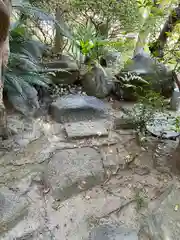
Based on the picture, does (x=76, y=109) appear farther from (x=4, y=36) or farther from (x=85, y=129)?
(x=4, y=36)

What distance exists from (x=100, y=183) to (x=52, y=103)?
0.97m

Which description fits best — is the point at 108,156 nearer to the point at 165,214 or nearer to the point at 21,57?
the point at 165,214

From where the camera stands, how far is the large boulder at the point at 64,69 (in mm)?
2625

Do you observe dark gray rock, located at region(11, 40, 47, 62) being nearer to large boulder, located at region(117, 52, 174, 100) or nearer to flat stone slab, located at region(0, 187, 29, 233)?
large boulder, located at region(117, 52, 174, 100)

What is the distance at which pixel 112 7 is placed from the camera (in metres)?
2.43

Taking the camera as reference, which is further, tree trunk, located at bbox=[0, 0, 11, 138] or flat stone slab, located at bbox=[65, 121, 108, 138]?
flat stone slab, located at bbox=[65, 121, 108, 138]

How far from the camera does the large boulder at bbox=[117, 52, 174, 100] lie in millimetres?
2656

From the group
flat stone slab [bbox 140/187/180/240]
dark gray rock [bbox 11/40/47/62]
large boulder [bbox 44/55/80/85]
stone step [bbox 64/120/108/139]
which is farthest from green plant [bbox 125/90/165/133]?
dark gray rock [bbox 11/40/47/62]

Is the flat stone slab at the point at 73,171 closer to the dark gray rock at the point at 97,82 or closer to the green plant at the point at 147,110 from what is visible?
the green plant at the point at 147,110

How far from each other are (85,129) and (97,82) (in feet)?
2.20

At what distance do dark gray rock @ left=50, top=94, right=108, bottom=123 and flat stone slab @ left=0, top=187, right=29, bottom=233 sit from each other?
0.88m

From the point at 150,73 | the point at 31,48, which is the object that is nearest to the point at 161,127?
the point at 150,73

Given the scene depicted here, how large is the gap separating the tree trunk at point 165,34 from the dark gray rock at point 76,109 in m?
0.86

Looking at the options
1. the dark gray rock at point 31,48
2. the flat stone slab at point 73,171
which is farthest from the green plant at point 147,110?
the dark gray rock at point 31,48
